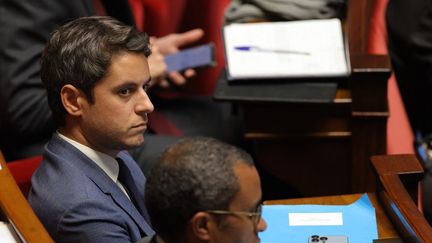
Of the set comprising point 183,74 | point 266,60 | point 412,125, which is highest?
point 266,60

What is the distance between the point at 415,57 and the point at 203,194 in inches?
60.1

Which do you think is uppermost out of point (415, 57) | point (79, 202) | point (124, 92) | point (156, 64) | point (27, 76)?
point (124, 92)

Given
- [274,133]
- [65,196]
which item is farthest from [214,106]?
[65,196]

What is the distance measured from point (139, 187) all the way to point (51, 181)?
0.18 m

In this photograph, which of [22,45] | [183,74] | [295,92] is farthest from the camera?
[183,74]

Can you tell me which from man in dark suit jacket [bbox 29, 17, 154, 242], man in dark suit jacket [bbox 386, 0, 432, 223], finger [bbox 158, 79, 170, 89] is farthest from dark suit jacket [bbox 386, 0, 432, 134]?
man in dark suit jacket [bbox 29, 17, 154, 242]

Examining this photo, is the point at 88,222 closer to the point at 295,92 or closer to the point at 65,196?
the point at 65,196

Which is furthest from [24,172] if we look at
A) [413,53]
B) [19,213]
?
[413,53]

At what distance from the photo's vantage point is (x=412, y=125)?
2.58 metres

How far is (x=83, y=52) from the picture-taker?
4.47ft

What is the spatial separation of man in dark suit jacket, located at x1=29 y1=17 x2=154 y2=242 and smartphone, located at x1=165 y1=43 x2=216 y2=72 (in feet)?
3.12

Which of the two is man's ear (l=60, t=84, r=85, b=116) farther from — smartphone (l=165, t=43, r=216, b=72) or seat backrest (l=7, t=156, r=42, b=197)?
smartphone (l=165, t=43, r=216, b=72)

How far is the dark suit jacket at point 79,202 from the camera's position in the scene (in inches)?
51.6

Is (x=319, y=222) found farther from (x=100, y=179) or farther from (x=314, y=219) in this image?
(x=100, y=179)
